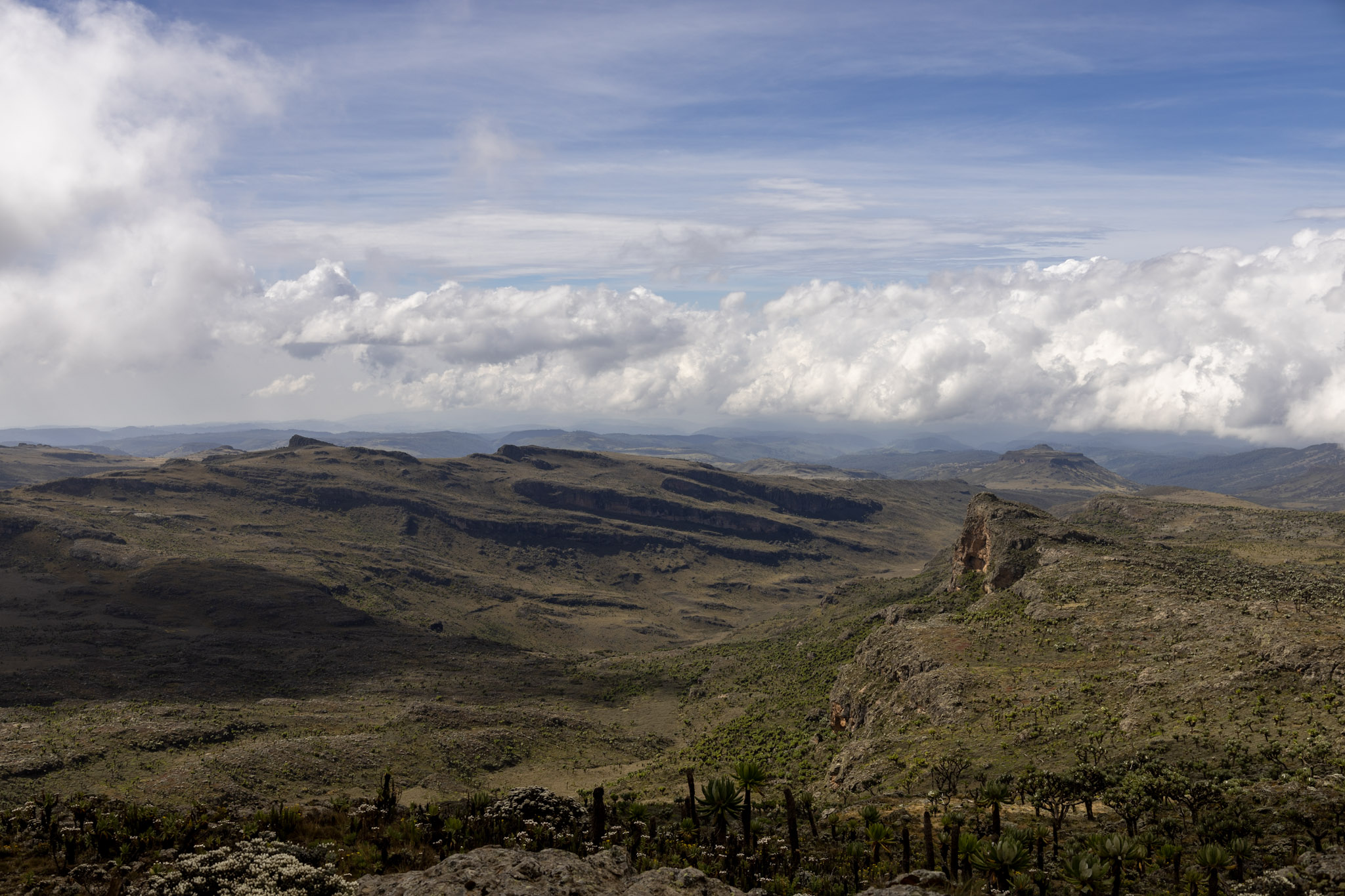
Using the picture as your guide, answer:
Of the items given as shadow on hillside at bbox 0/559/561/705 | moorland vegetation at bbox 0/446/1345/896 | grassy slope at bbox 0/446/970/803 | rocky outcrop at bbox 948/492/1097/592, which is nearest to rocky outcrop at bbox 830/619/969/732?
moorland vegetation at bbox 0/446/1345/896

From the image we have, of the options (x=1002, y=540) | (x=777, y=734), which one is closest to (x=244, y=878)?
(x=777, y=734)

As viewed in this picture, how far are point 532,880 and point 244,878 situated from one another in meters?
11.1

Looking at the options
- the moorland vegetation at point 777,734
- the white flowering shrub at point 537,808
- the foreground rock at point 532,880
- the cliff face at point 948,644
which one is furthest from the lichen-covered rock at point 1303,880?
the white flowering shrub at point 537,808

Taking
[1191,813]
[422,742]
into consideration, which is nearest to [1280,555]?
[1191,813]

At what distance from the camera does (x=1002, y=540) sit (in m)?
100

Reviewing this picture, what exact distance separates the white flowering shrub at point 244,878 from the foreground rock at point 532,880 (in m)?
1.47

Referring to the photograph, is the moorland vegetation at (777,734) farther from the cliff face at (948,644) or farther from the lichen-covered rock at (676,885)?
the lichen-covered rock at (676,885)

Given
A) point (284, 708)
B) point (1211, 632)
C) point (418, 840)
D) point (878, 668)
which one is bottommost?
point (284, 708)

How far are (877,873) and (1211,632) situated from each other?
43360 millimetres

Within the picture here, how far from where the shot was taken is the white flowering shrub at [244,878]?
26781 mm

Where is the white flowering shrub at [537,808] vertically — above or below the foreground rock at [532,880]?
below

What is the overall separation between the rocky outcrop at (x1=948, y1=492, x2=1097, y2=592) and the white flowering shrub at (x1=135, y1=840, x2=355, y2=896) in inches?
3385

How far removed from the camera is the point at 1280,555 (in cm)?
11331

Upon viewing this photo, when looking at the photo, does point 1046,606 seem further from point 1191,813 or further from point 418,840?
point 418,840
